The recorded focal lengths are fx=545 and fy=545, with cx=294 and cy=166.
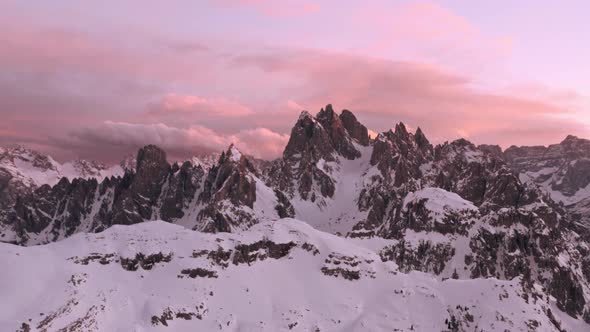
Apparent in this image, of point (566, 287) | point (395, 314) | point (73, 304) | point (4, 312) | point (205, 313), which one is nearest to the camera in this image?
point (4, 312)

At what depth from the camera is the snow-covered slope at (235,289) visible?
12325cm

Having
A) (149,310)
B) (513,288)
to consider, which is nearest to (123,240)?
(149,310)

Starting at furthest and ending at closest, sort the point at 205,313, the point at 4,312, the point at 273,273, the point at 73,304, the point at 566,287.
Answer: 1. the point at 566,287
2. the point at 273,273
3. the point at 205,313
4. the point at 73,304
5. the point at 4,312

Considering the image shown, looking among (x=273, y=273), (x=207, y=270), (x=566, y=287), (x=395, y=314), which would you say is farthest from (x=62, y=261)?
(x=566, y=287)

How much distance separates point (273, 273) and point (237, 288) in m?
14.0

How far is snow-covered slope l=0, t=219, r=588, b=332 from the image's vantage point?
123m

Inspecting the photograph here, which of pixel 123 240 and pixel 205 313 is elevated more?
pixel 123 240

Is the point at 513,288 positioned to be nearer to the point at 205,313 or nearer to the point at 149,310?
the point at 205,313

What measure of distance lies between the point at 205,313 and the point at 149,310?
13994 millimetres

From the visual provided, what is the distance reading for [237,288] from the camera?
480 ft

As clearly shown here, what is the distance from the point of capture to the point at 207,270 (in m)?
147

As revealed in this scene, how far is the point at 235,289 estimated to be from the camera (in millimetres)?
145750

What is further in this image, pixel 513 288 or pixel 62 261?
pixel 513 288

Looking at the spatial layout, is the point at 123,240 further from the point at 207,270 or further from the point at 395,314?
the point at 395,314
